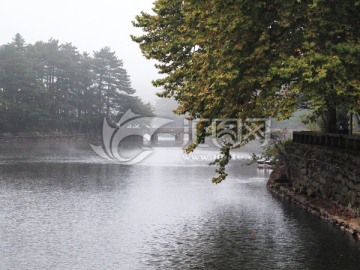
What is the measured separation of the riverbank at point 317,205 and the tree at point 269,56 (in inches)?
245

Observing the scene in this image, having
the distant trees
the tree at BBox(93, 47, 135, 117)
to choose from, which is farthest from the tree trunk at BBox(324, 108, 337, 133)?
the tree at BBox(93, 47, 135, 117)

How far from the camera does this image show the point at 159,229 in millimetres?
23203

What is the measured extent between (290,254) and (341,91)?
6824 millimetres

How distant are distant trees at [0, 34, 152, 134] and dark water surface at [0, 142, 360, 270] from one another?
201 feet

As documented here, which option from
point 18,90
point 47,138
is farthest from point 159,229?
point 47,138

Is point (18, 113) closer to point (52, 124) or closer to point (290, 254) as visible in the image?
point (52, 124)

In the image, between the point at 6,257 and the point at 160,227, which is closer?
the point at 6,257

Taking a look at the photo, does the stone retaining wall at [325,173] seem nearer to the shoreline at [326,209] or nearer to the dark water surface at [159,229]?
the shoreline at [326,209]

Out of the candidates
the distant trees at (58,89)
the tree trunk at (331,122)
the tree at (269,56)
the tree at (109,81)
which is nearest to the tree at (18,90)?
the distant trees at (58,89)

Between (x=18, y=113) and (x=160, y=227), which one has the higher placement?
(x=18, y=113)

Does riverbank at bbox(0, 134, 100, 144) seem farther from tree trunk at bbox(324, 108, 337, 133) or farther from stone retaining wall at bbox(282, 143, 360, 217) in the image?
tree trunk at bbox(324, 108, 337, 133)

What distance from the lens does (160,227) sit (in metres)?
23.7

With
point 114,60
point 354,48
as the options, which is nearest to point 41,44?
point 114,60

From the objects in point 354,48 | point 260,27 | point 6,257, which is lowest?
point 6,257
